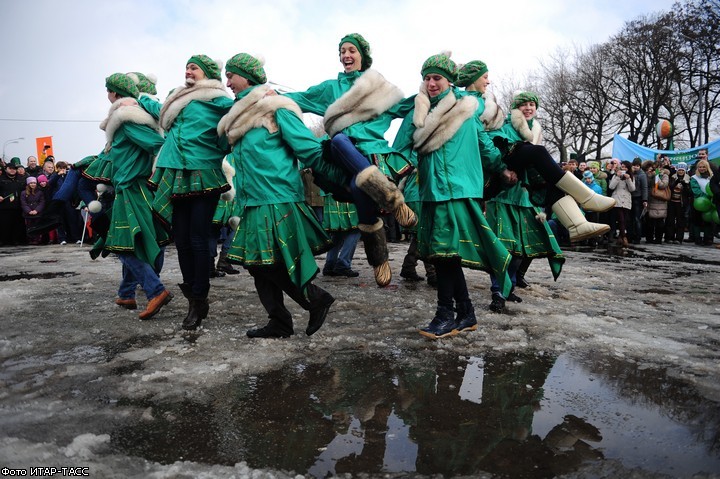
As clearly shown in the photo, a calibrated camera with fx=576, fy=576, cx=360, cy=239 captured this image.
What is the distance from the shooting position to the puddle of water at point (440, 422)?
2285 millimetres

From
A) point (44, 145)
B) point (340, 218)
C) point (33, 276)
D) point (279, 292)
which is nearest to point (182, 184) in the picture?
point (279, 292)

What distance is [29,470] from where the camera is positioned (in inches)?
85.5

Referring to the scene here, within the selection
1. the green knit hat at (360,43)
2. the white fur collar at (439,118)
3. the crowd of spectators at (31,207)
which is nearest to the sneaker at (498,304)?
the white fur collar at (439,118)

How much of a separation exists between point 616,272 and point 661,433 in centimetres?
582

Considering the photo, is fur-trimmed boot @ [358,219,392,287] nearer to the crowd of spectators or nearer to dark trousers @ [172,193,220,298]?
dark trousers @ [172,193,220,298]

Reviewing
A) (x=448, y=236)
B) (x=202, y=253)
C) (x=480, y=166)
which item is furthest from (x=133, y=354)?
(x=480, y=166)

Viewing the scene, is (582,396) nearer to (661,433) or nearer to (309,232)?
(661,433)

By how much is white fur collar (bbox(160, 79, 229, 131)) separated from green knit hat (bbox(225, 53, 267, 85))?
12.6 inches

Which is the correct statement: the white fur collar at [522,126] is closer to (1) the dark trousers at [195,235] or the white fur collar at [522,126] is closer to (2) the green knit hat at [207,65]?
(2) the green knit hat at [207,65]

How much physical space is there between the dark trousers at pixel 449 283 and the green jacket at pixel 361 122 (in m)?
0.94

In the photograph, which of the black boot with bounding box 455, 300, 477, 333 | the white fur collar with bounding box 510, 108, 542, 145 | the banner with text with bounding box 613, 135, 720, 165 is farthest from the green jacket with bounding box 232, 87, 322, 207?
the banner with text with bounding box 613, 135, 720, 165

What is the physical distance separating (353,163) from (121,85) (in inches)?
103

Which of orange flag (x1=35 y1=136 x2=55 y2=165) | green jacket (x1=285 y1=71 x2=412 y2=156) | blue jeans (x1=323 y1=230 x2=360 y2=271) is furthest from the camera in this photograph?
orange flag (x1=35 y1=136 x2=55 y2=165)

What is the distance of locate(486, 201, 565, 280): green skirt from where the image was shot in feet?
16.8
